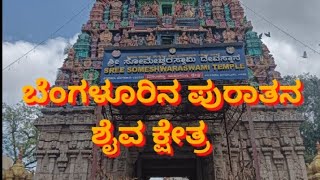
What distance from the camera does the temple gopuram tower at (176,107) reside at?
13.6 metres

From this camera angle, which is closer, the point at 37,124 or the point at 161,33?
the point at 37,124

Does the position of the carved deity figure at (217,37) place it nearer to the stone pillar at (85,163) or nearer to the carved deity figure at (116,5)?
the carved deity figure at (116,5)

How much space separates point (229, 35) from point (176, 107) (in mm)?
5809

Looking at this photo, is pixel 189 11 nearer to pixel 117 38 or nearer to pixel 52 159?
pixel 117 38

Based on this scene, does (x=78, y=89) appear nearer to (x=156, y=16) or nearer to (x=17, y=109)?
(x=156, y=16)

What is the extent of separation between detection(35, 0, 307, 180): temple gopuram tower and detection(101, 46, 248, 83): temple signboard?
0.04m

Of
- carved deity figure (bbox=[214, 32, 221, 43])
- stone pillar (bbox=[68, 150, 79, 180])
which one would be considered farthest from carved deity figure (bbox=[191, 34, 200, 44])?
stone pillar (bbox=[68, 150, 79, 180])

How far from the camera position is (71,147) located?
15258mm

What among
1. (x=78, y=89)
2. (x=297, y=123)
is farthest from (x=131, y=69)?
(x=297, y=123)

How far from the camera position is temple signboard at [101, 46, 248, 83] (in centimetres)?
1335

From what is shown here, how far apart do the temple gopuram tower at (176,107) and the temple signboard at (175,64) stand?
0.04 meters

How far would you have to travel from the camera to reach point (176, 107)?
15.3m

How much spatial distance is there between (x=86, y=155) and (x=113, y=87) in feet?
12.3
